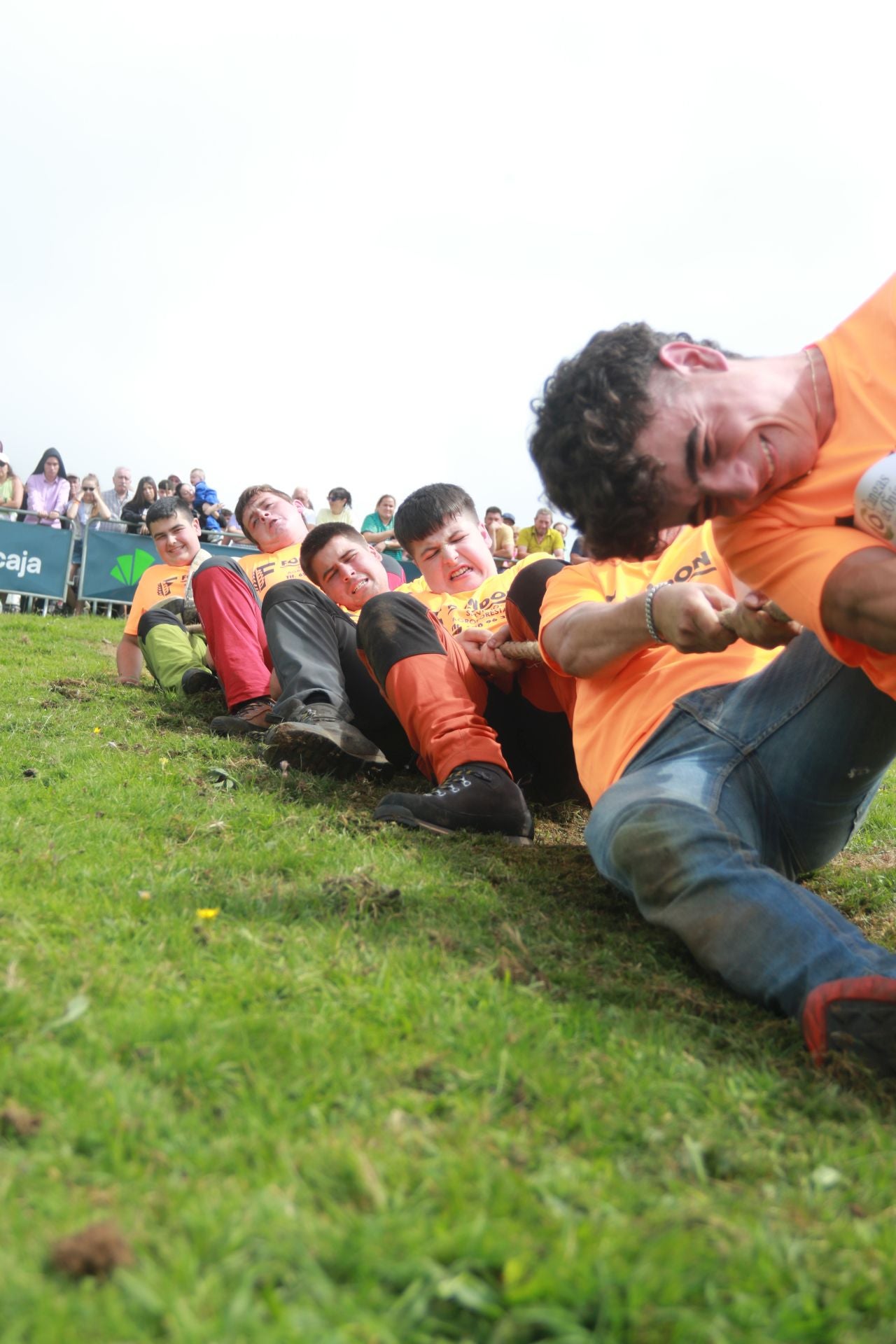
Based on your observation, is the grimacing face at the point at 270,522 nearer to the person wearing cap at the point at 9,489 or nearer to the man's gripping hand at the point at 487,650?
the man's gripping hand at the point at 487,650

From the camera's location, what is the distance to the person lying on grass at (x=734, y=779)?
7.08 ft

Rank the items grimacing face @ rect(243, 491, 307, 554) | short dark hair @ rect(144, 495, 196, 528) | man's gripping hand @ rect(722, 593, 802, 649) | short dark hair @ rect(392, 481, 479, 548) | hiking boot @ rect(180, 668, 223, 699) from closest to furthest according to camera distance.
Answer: man's gripping hand @ rect(722, 593, 802, 649)
short dark hair @ rect(392, 481, 479, 548)
hiking boot @ rect(180, 668, 223, 699)
grimacing face @ rect(243, 491, 307, 554)
short dark hair @ rect(144, 495, 196, 528)

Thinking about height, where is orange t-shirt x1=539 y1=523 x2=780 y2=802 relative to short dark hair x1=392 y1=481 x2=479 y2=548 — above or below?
below

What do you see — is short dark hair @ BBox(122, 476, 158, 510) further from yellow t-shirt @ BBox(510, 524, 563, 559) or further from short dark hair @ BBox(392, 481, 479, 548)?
short dark hair @ BBox(392, 481, 479, 548)

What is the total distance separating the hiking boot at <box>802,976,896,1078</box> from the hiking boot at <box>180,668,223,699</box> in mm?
5076

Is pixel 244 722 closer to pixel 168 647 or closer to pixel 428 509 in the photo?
pixel 428 509

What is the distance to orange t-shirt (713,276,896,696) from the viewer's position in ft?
7.07

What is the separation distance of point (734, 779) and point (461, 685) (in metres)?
1.60

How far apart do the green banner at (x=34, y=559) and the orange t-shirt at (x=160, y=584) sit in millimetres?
5368

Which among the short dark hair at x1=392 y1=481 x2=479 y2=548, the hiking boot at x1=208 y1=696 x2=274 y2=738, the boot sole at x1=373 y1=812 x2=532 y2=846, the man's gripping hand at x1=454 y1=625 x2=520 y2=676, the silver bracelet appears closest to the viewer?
the silver bracelet

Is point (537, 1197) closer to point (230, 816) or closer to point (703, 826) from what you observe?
point (703, 826)

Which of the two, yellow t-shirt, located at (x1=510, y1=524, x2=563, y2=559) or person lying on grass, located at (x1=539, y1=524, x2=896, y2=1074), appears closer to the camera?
person lying on grass, located at (x1=539, y1=524, x2=896, y2=1074)

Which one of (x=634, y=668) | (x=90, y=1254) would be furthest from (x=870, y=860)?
(x=90, y=1254)

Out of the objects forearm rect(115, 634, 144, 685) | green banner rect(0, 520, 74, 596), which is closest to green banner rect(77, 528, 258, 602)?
green banner rect(0, 520, 74, 596)
